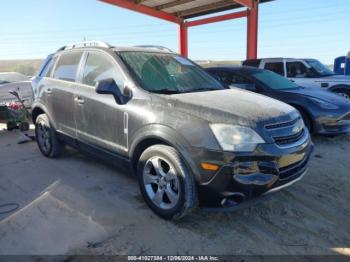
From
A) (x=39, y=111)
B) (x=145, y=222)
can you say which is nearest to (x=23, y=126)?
(x=39, y=111)

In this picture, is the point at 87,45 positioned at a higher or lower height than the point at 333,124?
higher

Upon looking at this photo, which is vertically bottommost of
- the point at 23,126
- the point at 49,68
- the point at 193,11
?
the point at 23,126

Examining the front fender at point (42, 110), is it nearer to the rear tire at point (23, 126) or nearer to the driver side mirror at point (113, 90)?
→ the driver side mirror at point (113, 90)

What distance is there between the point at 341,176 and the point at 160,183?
8.80 ft

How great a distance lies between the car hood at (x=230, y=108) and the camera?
2.63 m

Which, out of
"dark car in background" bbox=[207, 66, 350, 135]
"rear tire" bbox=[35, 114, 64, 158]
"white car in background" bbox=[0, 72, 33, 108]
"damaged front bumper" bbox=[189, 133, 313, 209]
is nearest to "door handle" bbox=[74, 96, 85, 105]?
"rear tire" bbox=[35, 114, 64, 158]

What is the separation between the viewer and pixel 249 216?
10.1 ft

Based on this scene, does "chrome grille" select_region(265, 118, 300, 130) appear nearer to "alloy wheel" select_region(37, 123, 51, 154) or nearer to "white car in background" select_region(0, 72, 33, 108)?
"alloy wheel" select_region(37, 123, 51, 154)

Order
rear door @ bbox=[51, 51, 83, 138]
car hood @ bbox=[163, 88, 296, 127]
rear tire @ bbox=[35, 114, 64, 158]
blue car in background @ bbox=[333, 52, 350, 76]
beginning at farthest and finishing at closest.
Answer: blue car in background @ bbox=[333, 52, 350, 76]
rear tire @ bbox=[35, 114, 64, 158]
rear door @ bbox=[51, 51, 83, 138]
car hood @ bbox=[163, 88, 296, 127]

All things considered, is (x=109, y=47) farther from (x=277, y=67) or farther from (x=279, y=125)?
(x=277, y=67)

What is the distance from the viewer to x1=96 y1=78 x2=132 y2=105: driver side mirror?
3145 millimetres

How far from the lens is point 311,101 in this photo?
18.4 ft

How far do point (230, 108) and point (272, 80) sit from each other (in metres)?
4.07

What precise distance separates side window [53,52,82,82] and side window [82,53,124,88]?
11.6 inches
